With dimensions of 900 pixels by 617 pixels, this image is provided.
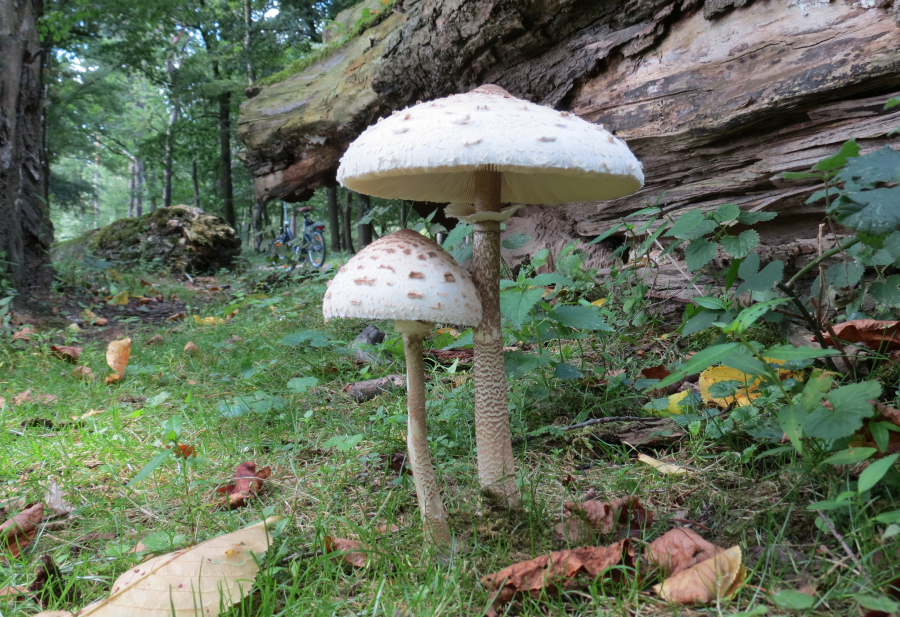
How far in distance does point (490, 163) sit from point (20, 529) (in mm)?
1967

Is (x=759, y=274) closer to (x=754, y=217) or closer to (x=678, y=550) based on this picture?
(x=754, y=217)

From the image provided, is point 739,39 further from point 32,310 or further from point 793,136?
point 32,310

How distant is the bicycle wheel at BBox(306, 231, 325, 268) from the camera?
13445 mm

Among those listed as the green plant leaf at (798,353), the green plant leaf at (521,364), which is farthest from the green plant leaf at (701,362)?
the green plant leaf at (521,364)

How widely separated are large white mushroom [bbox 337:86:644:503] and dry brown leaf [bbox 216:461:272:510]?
903 millimetres

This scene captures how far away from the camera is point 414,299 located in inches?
58.7

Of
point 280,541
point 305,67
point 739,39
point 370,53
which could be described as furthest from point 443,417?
point 305,67

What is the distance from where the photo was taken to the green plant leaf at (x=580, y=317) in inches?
95.3

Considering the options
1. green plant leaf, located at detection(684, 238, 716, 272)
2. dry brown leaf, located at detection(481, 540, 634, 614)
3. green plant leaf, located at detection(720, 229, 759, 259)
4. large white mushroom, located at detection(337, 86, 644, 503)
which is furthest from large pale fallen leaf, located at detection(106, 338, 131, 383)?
green plant leaf, located at detection(720, 229, 759, 259)

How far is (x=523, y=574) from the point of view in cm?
144

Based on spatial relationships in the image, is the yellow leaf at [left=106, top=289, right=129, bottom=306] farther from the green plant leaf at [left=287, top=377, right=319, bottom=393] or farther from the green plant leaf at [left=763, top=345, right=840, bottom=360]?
the green plant leaf at [left=763, top=345, right=840, bottom=360]

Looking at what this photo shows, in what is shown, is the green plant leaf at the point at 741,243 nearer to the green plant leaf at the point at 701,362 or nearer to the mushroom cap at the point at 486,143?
the mushroom cap at the point at 486,143

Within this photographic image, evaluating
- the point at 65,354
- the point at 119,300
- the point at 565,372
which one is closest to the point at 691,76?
the point at 565,372

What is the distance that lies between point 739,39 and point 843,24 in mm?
515
